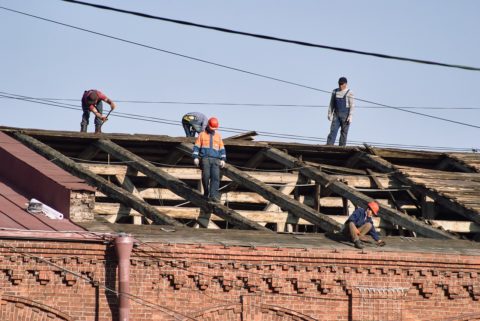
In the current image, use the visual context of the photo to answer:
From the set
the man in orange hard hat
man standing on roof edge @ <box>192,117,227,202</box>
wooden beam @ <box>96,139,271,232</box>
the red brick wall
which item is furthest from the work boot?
man standing on roof edge @ <box>192,117,227,202</box>

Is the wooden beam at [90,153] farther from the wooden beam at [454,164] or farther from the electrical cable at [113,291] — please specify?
the wooden beam at [454,164]

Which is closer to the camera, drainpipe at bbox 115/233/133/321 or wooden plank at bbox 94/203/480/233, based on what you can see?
drainpipe at bbox 115/233/133/321

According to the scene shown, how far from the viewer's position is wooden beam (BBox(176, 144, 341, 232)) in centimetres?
2478

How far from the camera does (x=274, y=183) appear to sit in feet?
91.1

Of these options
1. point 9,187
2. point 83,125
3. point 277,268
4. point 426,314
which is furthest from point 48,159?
point 426,314

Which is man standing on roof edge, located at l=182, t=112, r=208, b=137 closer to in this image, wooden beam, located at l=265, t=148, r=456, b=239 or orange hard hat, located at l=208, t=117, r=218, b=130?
wooden beam, located at l=265, t=148, r=456, b=239

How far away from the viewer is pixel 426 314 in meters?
23.7

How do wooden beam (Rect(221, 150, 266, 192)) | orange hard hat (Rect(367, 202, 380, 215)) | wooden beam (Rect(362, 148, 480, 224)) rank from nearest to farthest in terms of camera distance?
orange hard hat (Rect(367, 202, 380, 215)) < wooden beam (Rect(362, 148, 480, 224)) < wooden beam (Rect(221, 150, 266, 192))

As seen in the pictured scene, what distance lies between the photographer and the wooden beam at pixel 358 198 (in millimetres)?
25219

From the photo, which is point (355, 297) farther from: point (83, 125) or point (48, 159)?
point (83, 125)

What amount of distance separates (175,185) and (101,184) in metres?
1.53

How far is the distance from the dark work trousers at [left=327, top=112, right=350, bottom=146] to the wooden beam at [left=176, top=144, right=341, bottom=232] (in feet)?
16.3

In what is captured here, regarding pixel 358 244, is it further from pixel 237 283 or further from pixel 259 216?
pixel 259 216

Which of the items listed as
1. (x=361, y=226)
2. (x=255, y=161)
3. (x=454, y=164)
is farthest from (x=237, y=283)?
(x=454, y=164)
